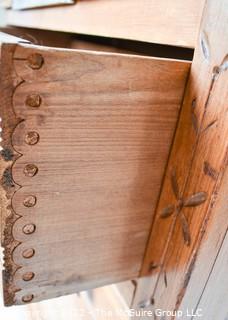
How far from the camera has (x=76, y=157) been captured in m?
0.37

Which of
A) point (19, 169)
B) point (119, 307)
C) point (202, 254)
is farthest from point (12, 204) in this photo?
point (119, 307)

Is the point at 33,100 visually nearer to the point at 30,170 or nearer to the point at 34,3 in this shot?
the point at 30,170

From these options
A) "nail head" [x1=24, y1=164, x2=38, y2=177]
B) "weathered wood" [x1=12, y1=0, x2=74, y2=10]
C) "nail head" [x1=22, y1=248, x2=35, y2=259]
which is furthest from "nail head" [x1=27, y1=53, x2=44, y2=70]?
"weathered wood" [x1=12, y1=0, x2=74, y2=10]

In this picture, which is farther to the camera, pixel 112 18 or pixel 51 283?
pixel 112 18

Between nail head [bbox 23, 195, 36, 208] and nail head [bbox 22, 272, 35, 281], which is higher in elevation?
nail head [bbox 23, 195, 36, 208]

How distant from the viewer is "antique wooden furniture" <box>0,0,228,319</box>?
0.33 m

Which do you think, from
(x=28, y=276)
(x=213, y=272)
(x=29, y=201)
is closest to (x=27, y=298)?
(x=28, y=276)

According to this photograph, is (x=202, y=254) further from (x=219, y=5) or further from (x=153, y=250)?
(x=219, y=5)

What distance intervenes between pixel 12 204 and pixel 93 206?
116 mm

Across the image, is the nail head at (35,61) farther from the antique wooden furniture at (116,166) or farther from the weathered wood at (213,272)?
the weathered wood at (213,272)

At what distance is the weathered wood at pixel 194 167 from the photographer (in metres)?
0.35

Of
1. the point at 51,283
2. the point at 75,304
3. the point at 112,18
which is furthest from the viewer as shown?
the point at 75,304

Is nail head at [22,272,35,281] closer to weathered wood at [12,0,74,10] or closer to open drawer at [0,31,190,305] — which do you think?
open drawer at [0,31,190,305]

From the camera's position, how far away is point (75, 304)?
715 millimetres
